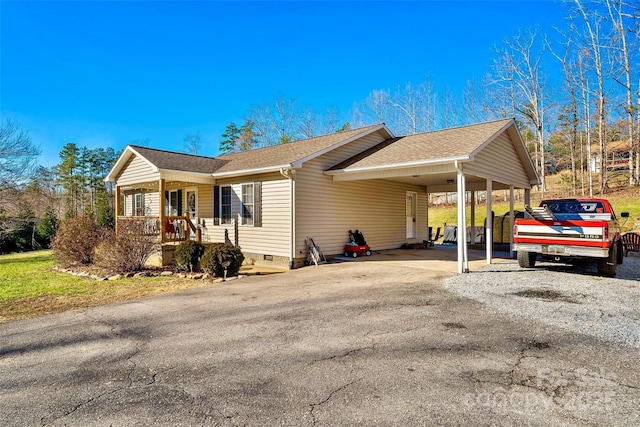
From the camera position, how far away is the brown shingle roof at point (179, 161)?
12.6 meters

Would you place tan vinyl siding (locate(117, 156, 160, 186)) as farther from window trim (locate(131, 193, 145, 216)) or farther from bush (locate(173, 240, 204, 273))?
bush (locate(173, 240, 204, 273))

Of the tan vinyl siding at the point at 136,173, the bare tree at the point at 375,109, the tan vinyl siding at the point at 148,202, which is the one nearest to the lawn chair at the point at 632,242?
the tan vinyl siding at the point at 136,173

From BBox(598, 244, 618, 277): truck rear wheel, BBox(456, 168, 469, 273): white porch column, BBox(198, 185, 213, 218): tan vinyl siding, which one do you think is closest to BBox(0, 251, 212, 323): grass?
BBox(198, 185, 213, 218): tan vinyl siding

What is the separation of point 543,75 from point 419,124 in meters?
9.86

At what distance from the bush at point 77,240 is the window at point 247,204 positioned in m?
4.34

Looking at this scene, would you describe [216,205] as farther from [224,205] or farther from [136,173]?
[136,173]

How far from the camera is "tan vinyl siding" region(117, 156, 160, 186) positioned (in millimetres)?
13387

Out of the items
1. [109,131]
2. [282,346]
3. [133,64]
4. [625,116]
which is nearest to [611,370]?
[282,346]

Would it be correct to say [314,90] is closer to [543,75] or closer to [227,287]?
[543,75]

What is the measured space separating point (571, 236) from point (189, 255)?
30.6ft

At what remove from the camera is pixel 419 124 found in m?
32.2

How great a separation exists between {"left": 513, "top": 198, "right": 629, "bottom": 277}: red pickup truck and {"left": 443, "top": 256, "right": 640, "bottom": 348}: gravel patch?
1.68 ft

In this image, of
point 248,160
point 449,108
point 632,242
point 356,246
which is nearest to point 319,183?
point 356,246

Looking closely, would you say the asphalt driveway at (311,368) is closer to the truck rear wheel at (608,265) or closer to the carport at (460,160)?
the carport at (460,160)
